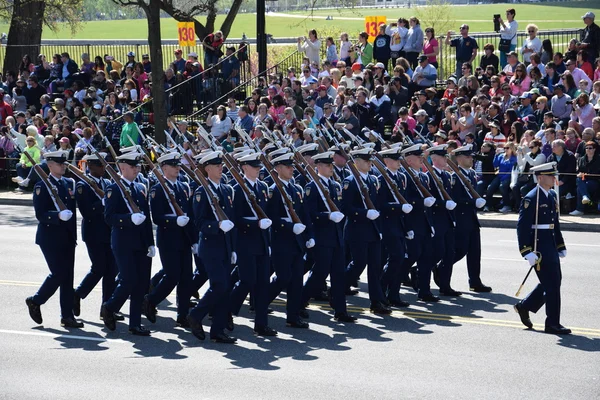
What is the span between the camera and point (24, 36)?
1296 inches

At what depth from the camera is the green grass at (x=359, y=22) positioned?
63600 mm

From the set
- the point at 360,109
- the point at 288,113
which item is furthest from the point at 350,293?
the point at 360,109

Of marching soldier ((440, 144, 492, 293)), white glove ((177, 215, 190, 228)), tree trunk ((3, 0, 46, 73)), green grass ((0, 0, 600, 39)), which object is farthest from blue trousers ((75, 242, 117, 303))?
green grass ((0, 0, 600, 39))

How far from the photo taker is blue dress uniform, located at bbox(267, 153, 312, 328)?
35.7ft

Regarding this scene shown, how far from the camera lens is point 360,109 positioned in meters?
20.8

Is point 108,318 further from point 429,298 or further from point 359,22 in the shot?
point 359,22

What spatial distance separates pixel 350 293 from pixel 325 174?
6.15 ft

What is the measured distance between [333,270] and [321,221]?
0.56m

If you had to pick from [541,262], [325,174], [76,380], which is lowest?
[76,380]

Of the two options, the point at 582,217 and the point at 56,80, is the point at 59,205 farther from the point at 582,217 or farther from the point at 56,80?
the point at 56,80

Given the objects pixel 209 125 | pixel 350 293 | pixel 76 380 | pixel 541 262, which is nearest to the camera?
pixel 76 380

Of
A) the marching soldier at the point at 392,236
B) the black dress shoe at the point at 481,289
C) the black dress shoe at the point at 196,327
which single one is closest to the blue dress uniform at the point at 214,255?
the black dress shoe at the point at 196,327

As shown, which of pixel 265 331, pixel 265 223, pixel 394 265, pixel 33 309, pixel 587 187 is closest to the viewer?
pixel 265 223

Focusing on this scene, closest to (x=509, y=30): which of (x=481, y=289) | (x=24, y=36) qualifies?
(x=481, y=289)
